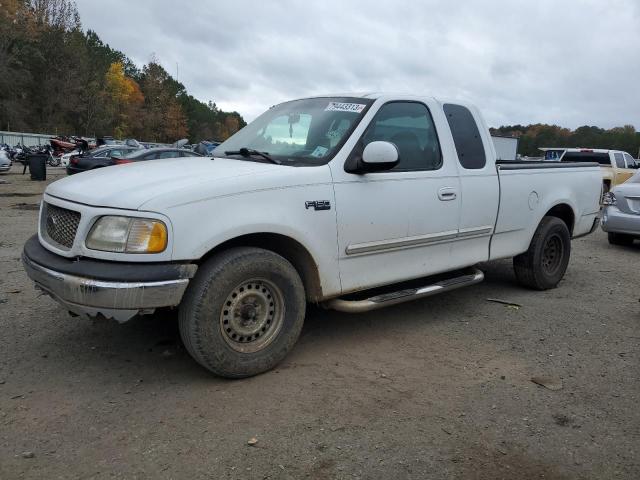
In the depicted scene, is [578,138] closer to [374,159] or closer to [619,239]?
[619,239]

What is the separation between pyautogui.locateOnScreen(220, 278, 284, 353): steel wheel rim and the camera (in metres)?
3.49

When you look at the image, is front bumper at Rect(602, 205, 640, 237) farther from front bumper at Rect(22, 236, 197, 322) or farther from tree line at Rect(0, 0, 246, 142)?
tree line at Rect(0, 0, 246, 142)

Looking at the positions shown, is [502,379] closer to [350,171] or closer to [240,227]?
[350,171]

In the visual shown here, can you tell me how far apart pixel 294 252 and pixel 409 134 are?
4.90ft

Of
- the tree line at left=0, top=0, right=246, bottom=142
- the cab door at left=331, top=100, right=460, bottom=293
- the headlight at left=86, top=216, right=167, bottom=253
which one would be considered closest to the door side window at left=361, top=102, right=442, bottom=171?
the cab door at left=331, top=100, right=460, bottom=293

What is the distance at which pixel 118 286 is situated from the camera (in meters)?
3.08

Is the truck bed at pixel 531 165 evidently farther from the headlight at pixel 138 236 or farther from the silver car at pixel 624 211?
the silver car at pixel 624 211

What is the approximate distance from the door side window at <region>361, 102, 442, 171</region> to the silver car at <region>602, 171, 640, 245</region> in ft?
20.7

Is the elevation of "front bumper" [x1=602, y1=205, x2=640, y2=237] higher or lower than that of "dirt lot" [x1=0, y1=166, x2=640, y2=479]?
higher

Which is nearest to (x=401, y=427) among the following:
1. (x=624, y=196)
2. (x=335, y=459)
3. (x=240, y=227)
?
(x=335, y=459)

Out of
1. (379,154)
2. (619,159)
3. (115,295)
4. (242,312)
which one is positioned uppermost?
(379,154)

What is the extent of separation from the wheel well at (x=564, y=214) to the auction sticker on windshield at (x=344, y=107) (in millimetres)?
2802

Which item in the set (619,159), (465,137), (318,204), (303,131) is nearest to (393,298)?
(318,204)

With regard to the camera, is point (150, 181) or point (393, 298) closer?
point (150, 181)
